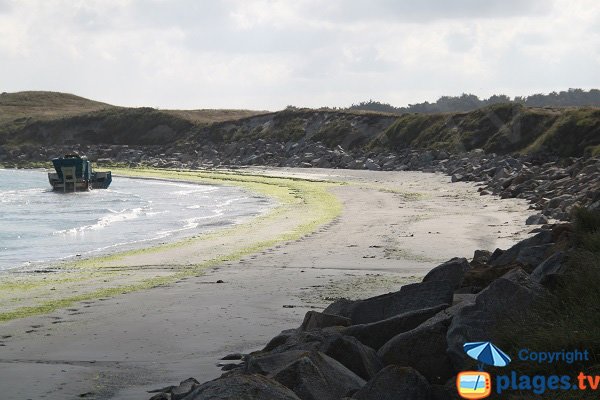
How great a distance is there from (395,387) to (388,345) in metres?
1.35

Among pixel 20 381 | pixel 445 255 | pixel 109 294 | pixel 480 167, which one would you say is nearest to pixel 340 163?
pixel 480 167

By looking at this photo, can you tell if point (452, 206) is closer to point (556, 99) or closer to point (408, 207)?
point (408, 207)

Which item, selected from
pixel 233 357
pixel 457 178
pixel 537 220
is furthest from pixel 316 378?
pixel 457 178

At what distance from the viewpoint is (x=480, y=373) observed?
6547 mm

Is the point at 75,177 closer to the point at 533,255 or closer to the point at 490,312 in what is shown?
the point at 533,255

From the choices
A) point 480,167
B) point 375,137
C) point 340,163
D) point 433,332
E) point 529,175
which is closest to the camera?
point 433,332

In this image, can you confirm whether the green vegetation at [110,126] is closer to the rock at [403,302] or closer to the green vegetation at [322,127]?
the green vegetation at [322,127]

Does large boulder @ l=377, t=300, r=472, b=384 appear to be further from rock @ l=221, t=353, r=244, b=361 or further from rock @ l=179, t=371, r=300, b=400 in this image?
rock @ l=221, t=353, r=244, b=361

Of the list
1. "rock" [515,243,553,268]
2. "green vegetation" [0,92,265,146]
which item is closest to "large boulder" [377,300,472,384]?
"rock" [515,243,553,268]

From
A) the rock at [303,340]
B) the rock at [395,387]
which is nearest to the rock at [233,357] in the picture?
the rock at [303,340]

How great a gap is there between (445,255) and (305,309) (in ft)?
21.6

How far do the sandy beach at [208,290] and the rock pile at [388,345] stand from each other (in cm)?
113

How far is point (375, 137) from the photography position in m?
72.6

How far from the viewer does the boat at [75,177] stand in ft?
183
